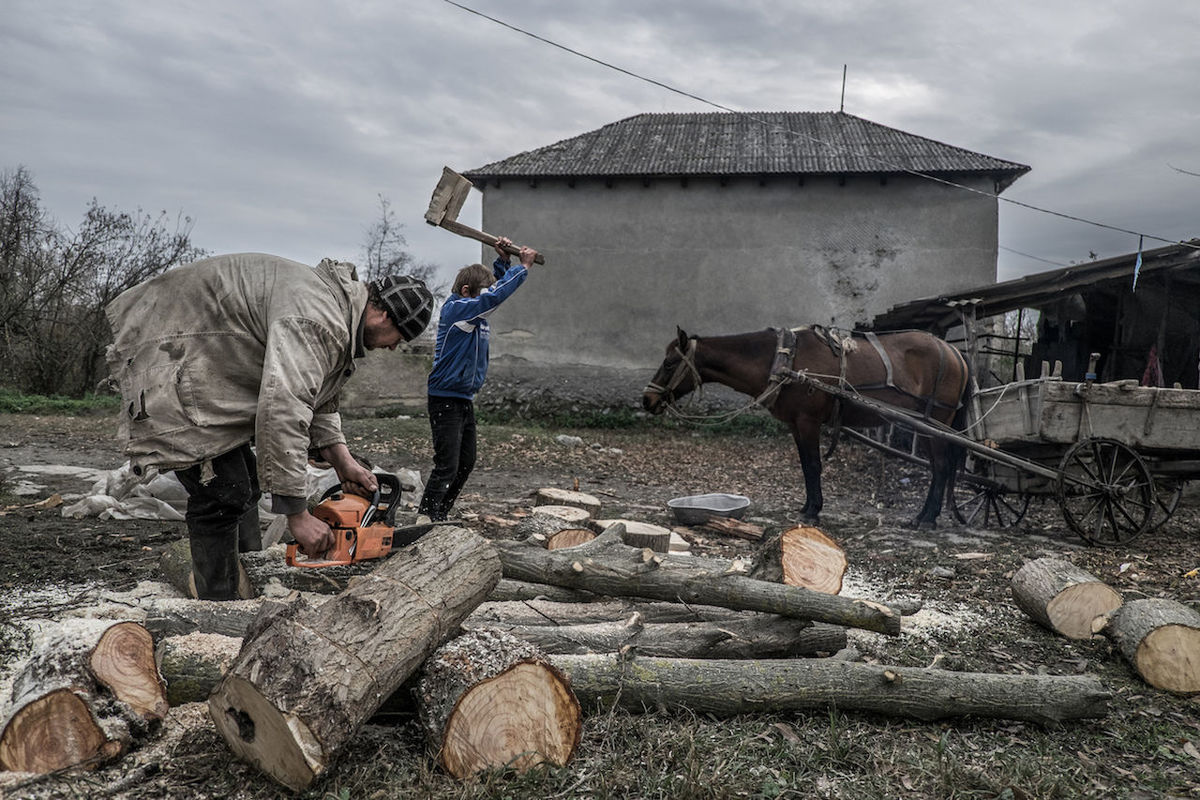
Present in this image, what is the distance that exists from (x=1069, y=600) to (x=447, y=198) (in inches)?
173

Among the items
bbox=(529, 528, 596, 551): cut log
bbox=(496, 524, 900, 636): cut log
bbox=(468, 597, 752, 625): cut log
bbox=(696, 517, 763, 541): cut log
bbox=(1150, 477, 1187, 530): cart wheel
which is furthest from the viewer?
bbox=(1150, 477, 1187, 530): cart wheel

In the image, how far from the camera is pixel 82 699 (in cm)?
247

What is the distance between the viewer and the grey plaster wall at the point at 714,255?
15555mm

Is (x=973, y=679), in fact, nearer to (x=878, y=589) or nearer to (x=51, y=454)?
(x=878, y=589)

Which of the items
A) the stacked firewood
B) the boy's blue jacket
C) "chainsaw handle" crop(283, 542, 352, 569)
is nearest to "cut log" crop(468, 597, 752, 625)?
the stacked firewood

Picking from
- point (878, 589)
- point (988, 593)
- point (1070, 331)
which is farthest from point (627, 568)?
point (1070, 331)

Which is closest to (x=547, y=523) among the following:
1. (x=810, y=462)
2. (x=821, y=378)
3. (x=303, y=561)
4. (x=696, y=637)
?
(x=696, y=637)

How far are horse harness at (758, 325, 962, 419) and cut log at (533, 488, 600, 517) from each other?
2.05 metres

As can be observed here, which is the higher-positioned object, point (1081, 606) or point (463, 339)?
point (463, 339)

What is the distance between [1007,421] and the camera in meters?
6.86

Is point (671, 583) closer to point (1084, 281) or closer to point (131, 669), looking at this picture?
point (131, 669)

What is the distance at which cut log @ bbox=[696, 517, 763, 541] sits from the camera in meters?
6.28

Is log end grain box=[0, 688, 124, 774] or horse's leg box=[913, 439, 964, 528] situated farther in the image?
horse's leg box=[913, 439, 964, 528]

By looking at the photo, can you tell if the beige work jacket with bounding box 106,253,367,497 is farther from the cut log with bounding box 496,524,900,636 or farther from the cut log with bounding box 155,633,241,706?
the cut log with bounding box 496,524,900,636
